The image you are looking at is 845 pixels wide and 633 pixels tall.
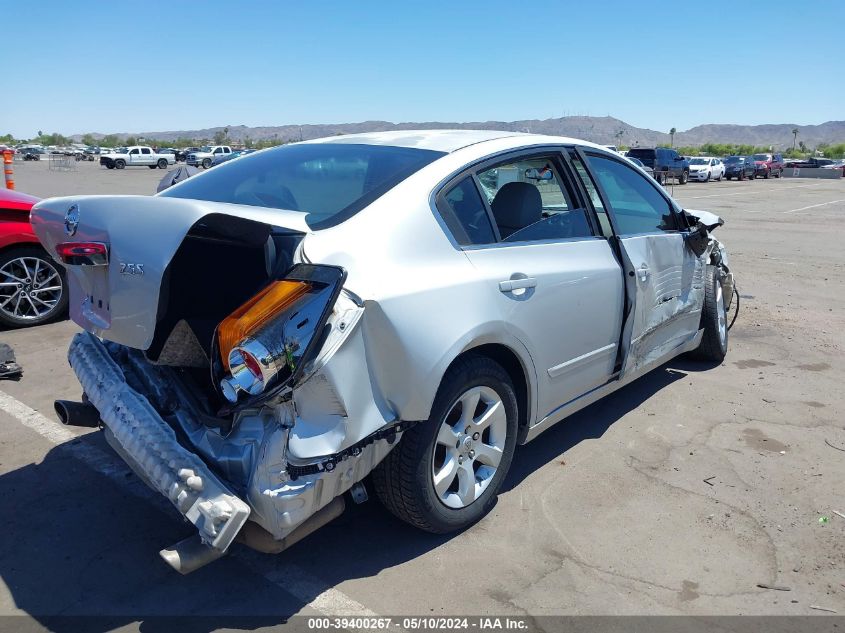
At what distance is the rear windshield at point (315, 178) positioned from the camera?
3.11 metres

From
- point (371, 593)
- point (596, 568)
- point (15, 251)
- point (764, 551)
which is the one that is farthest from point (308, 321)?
point (15, 251)

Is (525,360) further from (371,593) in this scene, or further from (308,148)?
(308,148)

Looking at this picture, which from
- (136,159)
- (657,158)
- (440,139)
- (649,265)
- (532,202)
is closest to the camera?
(440,139)

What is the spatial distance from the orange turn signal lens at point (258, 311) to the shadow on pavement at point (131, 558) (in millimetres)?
989

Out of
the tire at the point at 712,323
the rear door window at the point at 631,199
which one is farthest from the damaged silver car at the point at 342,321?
the tire at the point at 712,323

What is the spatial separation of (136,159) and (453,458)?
62.6 meters

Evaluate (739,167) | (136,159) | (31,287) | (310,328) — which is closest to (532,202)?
(310,328)

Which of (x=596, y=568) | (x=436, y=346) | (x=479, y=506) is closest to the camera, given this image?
(x=436, y=346)

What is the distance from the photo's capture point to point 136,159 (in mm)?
59250

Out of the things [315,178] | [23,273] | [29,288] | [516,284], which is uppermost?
[315,178]

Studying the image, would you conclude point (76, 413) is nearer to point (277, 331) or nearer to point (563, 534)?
point (277, 331)

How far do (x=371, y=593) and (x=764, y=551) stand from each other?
1.78m

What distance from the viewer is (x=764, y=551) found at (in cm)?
319

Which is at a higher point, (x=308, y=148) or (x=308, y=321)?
(x=308, y=148)
